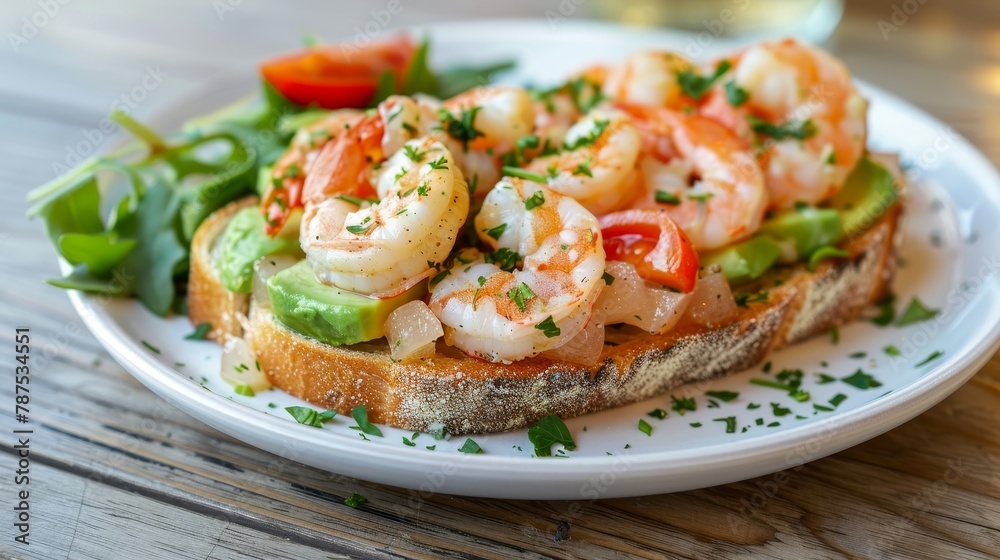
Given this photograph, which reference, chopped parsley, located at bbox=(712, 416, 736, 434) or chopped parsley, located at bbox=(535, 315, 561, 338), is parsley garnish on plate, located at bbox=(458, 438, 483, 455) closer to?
chopped parsley, located at bbox=(535, 315, 561, 338)

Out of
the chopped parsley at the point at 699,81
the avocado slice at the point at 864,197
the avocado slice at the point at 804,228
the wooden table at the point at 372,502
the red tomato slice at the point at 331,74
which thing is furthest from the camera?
the red tomato slice at the point at 331,74

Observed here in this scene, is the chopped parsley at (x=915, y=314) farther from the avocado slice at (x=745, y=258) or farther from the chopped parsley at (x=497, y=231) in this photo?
the chopped parsley at (x=497, y=231)

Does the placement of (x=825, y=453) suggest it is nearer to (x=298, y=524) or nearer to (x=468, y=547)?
(x=468, y=547)

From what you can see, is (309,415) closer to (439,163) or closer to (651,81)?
(439,163)

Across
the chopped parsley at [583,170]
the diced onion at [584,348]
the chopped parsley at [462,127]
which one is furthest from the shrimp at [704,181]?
the chopped parsley at [462,127]

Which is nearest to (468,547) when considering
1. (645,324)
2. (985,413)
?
(645,324)

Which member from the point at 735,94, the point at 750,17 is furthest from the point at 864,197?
the point at 750,17

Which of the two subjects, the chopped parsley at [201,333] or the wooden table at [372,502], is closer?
the wooden table at [372,502]
